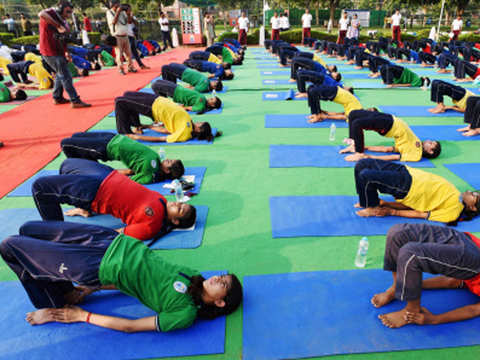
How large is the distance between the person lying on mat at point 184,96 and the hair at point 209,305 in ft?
17.5

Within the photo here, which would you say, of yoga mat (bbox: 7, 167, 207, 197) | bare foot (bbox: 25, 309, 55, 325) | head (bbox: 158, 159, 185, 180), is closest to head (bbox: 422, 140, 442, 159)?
yoga mat (bbox: 7, 167, 207, 197)

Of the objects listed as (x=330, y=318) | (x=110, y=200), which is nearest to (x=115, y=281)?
(x=110, y=200)

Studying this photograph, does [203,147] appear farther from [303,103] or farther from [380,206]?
[303,103]

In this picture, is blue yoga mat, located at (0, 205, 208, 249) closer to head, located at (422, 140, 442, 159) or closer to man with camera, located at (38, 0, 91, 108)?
head, located at (422, 140, 442, 159)

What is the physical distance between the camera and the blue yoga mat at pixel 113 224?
3441 millimetres

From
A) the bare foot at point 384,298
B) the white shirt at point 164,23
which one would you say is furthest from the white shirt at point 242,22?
the bare foot at point 384,298

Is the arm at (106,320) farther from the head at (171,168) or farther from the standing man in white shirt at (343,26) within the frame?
the standing man in white shirt at (343,26)

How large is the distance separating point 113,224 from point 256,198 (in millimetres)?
1844

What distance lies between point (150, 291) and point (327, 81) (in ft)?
22.8

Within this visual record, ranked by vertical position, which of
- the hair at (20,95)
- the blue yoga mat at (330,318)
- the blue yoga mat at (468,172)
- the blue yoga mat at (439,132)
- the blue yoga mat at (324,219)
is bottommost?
the blue yoga mat at (330,318)

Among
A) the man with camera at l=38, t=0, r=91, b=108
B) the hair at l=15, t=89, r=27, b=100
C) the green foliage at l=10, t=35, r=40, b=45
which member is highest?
the green foliage at l=10, t=35, r=40, b=45

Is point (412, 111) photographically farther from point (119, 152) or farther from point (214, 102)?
point (119, 152)

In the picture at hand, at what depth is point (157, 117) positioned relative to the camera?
18.9 feet

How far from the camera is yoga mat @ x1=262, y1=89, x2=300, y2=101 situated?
8961 mm
